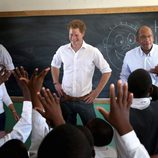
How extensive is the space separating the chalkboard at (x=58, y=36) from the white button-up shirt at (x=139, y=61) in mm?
120

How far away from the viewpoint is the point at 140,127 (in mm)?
1820

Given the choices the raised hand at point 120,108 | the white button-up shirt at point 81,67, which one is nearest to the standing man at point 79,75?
the white button-up shirt at point 81,67

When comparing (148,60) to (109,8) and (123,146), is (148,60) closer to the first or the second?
(109,8)

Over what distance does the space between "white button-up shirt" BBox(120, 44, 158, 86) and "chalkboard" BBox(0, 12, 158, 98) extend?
12 cm

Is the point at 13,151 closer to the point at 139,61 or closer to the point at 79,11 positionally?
the point at 139,61

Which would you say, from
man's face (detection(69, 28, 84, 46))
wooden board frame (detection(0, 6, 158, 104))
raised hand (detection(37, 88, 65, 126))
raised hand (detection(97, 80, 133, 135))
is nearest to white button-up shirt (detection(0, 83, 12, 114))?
wooden board frame (detection(0, 6, 158, 104))

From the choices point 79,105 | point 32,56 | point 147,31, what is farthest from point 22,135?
point 32,56

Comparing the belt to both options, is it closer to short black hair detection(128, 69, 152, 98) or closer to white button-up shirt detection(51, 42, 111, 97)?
white button-up shirt detection(51, 42, 111, 97)

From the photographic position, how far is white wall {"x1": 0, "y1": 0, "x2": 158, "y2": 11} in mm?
Result: 3760

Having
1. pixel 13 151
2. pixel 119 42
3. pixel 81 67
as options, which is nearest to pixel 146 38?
pixel 119 42

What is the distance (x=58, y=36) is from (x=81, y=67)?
0.62 meters

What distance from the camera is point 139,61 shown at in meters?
3.62

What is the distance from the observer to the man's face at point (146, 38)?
3.43 metres

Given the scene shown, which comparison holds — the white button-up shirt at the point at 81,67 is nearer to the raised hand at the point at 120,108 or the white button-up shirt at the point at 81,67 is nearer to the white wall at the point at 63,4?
the white wall at the point at 63,4
